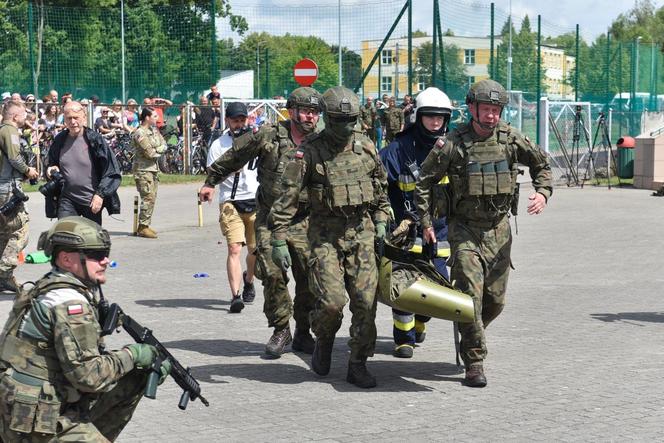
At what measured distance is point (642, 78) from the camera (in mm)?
38438

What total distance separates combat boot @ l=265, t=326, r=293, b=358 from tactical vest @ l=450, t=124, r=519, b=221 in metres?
1.77

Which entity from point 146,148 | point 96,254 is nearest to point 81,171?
point 96,254

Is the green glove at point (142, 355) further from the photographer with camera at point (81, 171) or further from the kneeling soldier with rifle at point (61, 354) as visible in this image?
the photographer with camera at point (81, 171)

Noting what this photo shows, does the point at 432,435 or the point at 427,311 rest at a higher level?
the point at 427,311

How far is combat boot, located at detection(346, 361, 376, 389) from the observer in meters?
7.49

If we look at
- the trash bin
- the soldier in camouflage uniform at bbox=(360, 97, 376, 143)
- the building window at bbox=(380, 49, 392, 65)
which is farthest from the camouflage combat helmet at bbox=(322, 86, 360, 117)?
the building window at bbox=(380, 49, 392, 65)

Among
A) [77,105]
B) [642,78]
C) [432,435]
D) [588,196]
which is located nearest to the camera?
[432,435]

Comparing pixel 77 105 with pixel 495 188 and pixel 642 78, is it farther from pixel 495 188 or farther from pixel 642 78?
pixel 642 78

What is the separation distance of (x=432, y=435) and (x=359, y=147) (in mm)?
2214

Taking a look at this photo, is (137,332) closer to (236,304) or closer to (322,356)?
(322,356)

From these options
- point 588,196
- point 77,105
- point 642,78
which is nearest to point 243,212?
point 77,105

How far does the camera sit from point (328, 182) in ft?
24.7

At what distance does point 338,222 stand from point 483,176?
3.33ft

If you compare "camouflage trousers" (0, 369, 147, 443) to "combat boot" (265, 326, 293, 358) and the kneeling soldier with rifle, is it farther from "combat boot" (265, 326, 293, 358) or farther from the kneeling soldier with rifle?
"combat boot" (265, 326, 293, 358)
